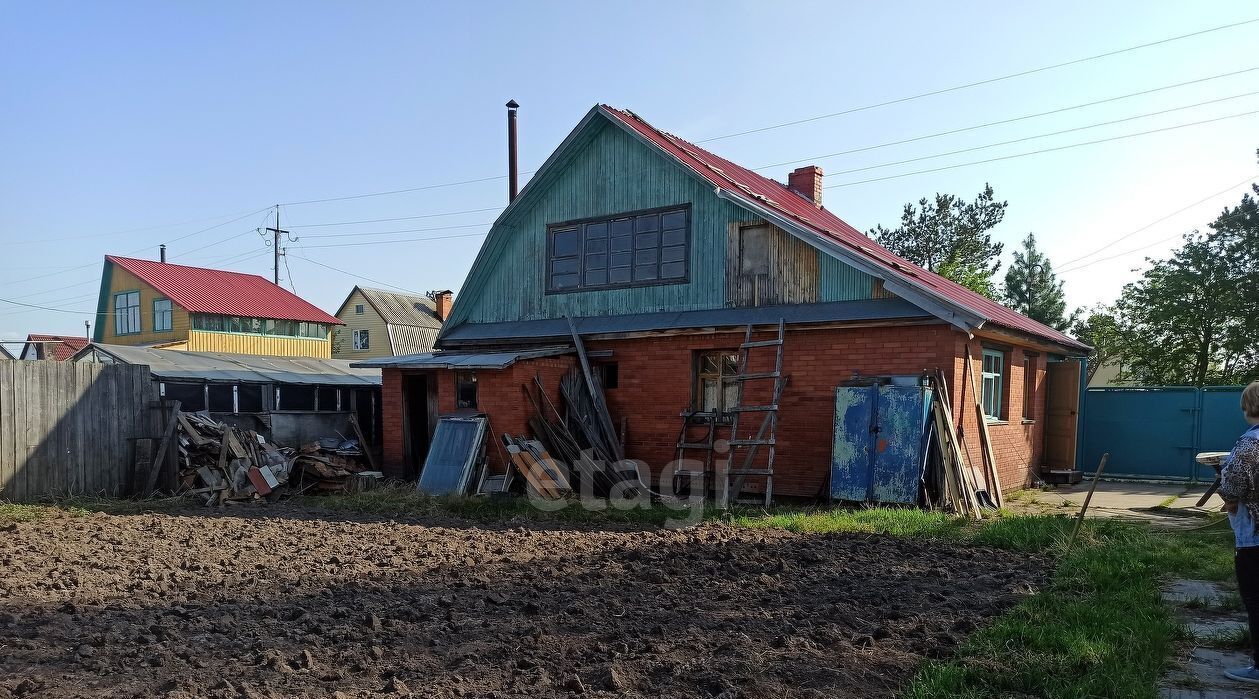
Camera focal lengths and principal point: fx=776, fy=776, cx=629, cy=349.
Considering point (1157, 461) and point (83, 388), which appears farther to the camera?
point (1157, 461)

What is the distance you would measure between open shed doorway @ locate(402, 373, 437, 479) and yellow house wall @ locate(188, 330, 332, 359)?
715 inches

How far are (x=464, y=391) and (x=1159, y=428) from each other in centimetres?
1364

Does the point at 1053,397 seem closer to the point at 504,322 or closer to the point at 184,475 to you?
the point at 504,322

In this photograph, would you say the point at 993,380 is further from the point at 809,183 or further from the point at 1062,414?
the point at 809,183

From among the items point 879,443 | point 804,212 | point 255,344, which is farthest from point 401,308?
point 879,443

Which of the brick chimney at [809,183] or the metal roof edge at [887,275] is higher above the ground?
the brick chimney at [809,183]

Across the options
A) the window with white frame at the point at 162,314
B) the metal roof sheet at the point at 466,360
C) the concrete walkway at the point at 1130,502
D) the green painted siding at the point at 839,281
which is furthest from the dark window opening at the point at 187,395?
the window with white frame at the point at 162,314

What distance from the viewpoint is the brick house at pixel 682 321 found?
37.3 ft

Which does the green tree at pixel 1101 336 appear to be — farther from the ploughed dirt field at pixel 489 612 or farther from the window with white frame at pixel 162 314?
the window with white frame at pixel 162 314

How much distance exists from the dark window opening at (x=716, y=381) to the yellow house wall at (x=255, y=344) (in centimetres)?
2270

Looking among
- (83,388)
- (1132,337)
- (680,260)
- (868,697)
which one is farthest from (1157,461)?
(83,388)

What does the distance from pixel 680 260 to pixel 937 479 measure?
5460 mm

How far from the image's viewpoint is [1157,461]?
609 inches

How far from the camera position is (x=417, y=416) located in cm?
1488
